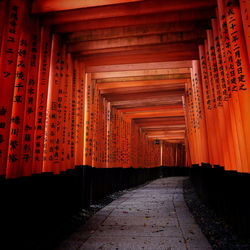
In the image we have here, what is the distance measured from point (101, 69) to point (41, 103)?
137 inches

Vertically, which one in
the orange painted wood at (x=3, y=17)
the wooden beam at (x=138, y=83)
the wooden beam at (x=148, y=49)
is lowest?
the orange painted wood at (x=3, y=17)

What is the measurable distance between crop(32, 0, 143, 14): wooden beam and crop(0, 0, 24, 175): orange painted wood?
68 cm

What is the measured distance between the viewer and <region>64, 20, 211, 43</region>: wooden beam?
566cm

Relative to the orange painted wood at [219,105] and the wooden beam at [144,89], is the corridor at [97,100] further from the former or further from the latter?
the wooden beam at [144,89]

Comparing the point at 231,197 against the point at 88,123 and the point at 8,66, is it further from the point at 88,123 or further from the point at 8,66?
the point at 88,123

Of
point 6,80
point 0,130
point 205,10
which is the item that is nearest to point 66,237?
point 0,130

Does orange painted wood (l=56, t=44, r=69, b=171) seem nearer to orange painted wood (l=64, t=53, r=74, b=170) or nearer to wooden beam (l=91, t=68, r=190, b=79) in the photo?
orange painted wood (l=64, t=53, r=74, b=170)

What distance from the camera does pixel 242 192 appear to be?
12.1 feet

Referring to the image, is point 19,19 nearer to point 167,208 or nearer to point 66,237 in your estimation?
point 66,237

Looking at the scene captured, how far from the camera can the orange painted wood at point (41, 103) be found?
4422mm

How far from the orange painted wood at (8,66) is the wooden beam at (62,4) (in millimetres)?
678

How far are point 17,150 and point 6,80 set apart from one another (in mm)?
1124

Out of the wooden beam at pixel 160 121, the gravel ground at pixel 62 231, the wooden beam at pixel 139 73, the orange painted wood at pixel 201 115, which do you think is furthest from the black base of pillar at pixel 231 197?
the wooden beam at pixel 160 121

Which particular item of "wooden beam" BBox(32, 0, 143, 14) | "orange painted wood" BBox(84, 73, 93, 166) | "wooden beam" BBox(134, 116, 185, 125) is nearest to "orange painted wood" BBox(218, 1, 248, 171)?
"wooden beam" BBox(32, 0, 143, 14)
